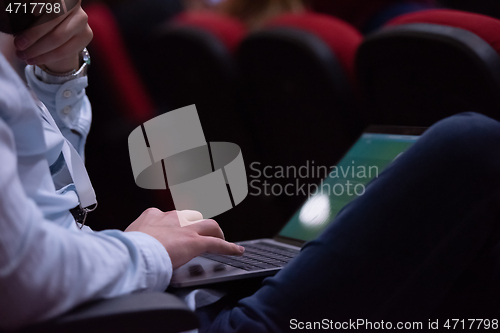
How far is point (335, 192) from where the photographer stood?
1008mm

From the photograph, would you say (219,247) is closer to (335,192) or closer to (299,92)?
(335,192)

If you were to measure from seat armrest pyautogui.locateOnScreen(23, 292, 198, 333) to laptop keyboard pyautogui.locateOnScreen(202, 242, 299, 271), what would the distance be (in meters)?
0.24

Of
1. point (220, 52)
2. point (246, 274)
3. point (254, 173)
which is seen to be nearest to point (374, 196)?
point (246, 274)

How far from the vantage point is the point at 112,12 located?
160cm

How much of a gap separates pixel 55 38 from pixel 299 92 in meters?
0.72

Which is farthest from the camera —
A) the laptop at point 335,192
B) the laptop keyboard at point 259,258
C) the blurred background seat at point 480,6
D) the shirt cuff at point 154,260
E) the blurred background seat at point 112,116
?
the blurred background seat at point 480,6

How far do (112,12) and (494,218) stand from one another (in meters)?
1.41

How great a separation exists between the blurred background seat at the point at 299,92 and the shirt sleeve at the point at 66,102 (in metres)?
0.54

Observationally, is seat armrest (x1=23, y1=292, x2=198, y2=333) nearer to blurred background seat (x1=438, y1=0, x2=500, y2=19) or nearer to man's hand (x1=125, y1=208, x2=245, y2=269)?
man's hand (x1=125, y1=208, x2=245, y2=269)

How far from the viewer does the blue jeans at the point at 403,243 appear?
0.55 m

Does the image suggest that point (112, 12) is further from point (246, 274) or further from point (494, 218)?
point (494, 218)

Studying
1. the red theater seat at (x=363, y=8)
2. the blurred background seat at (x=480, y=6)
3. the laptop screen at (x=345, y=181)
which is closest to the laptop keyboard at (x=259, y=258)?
the laptop screen at (x=345, y=181)

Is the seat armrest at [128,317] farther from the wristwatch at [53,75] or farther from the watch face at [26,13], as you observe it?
the wristwatch at [53,75]

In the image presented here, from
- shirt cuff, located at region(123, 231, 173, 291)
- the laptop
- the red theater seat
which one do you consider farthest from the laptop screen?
the red theater seat
